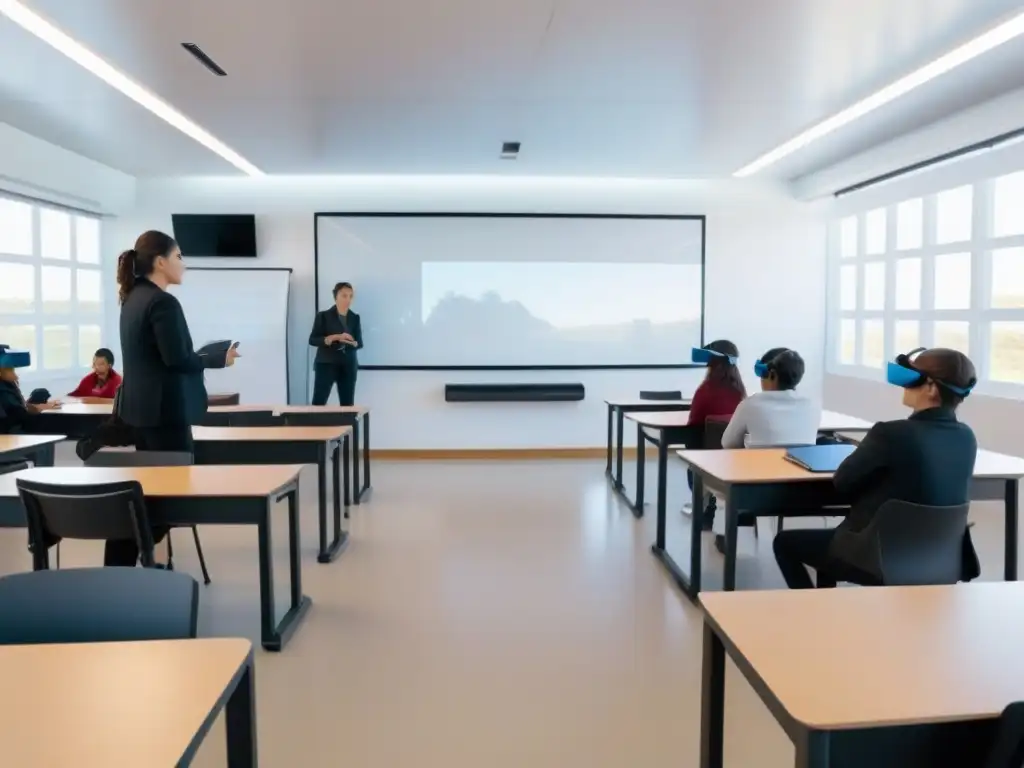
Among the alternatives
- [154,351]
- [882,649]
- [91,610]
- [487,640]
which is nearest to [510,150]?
[154,351]

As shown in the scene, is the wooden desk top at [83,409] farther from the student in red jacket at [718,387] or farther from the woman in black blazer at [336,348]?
the student in red jacket at [718,387]

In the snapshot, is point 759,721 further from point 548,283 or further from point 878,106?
point 548,283

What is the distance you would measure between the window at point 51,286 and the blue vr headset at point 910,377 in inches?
247

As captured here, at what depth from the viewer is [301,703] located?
254cm

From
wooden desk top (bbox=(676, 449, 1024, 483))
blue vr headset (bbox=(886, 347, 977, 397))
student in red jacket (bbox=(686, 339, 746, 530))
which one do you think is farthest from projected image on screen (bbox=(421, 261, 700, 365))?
blue vr headset (bbox=(886, 347, 977, 397))

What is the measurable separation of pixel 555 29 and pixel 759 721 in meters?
3.05

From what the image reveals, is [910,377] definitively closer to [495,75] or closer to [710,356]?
[710,356]

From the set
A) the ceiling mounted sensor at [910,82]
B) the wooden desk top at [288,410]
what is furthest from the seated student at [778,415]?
the wooden desk top at [288,410]

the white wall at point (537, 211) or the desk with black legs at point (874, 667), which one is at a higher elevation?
the white wall at point (537, 211)

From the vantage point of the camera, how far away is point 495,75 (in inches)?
161

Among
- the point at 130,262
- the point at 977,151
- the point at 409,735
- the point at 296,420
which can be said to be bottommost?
the point at 409,735

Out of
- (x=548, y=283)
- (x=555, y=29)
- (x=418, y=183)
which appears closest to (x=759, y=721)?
(x=555, y=29)

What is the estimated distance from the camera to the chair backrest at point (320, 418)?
512 cm

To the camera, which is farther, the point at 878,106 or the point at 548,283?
the point at 548,283
